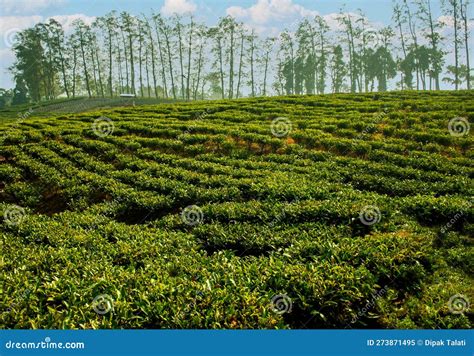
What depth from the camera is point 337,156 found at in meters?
17.1

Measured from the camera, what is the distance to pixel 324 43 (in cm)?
6950

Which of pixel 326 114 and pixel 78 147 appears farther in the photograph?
pixel 326 114

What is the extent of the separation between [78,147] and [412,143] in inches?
691

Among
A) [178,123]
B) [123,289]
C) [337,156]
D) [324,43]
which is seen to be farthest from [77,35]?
[123,289]

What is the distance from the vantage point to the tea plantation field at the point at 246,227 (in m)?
6.76

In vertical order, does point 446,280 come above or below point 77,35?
below

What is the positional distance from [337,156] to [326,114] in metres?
10.2

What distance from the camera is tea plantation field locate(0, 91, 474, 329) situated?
6.76 meters

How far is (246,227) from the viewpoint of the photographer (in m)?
10.6

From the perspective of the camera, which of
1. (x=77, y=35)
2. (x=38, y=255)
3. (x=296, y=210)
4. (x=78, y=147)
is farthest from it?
(x=77, y=35)

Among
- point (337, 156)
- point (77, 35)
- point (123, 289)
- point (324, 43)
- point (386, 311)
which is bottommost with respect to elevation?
point (386, 311)

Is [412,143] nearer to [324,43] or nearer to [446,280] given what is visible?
[446,280]

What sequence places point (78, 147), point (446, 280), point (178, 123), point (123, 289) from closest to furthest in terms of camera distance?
point (123, 289)
point (446, 280)
point (78, 147)
point (178, 123)
